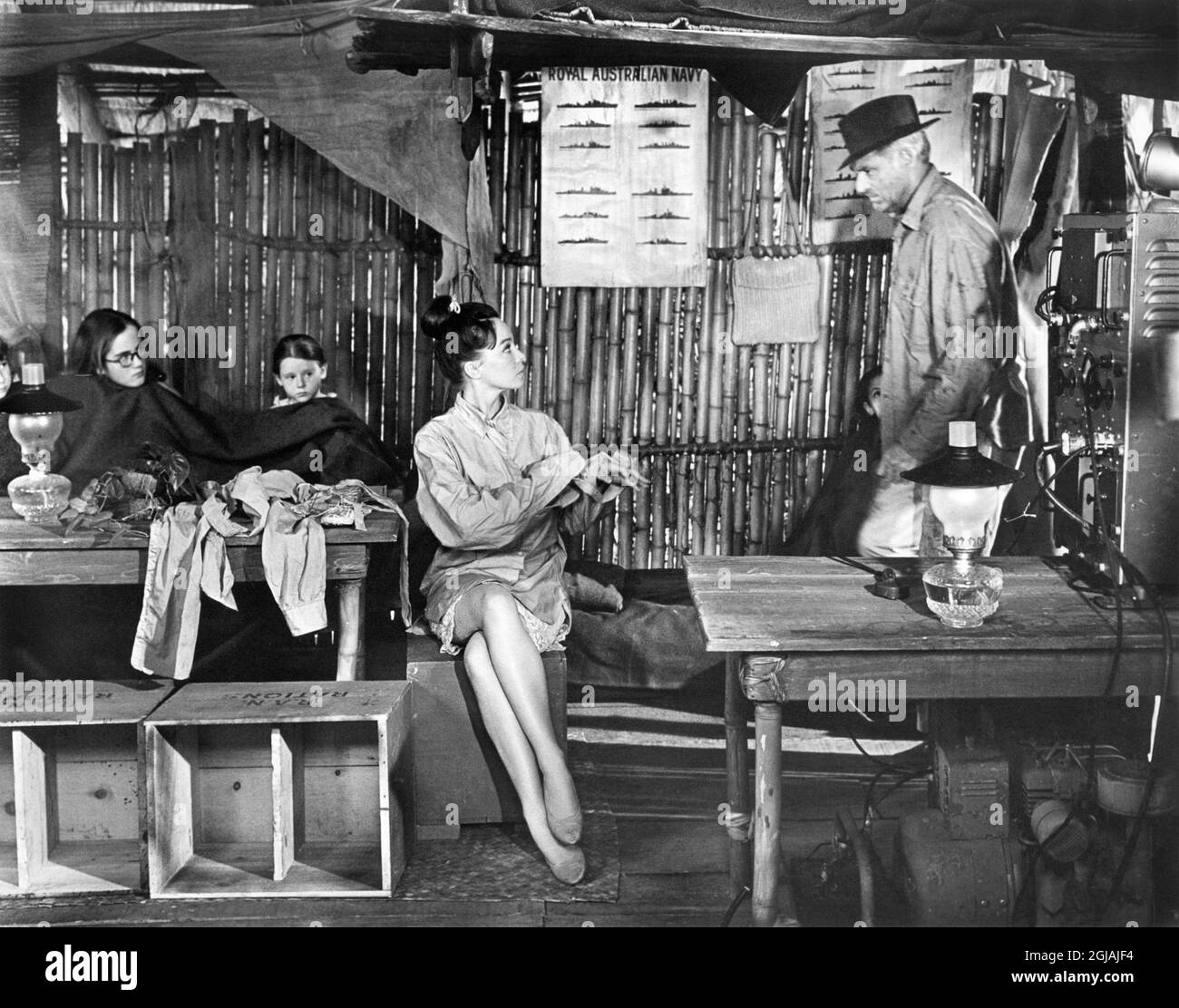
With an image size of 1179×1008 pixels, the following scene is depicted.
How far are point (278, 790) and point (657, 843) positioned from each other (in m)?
1.14

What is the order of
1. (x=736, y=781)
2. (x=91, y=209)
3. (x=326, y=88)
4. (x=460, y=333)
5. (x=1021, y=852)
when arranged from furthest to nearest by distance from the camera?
1. (x=91, y=209)
2. (x=326, y=88)
3. (x=460, y=333)
4. (x=736, y=781)
5. (x=1021, y=852)

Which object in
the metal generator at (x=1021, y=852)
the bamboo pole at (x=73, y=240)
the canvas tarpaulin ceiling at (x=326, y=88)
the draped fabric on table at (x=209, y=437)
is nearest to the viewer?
the metal generator at (x=1021, y=852)

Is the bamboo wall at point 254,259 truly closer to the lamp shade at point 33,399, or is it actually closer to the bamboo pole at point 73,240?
the bamboo pole at point 73,240

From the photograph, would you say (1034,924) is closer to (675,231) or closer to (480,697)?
(480,697)

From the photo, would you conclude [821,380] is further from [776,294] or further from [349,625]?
[349,625]

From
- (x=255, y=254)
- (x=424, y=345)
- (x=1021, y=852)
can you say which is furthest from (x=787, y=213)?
(x=1021, y=852)

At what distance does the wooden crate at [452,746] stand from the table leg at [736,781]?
20.9 inches

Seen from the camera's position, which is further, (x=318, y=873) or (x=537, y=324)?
(x=537, y=324)

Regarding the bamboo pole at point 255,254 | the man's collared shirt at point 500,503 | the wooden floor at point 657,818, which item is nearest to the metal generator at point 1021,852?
the wooden floor at point 657,818

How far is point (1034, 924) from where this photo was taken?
10.9 feet

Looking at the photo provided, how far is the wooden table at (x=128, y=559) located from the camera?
12.7 ft

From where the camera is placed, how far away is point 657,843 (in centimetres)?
402

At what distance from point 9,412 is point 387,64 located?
1.61m
